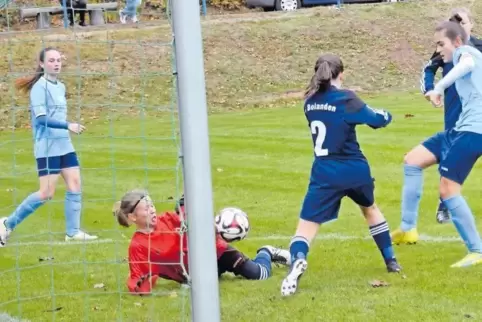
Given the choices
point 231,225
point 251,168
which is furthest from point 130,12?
point 251,168

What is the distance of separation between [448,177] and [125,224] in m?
2.41

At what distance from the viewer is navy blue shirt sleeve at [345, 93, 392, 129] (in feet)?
24.4

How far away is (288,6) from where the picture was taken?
31406mm

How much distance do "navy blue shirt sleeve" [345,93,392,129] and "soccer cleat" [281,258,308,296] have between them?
3.45 ft

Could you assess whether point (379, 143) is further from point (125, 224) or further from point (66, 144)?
point (125, 224)

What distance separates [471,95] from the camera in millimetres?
8008

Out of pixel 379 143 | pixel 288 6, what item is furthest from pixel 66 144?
pixel 288 6

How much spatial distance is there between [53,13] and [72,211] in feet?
5.97

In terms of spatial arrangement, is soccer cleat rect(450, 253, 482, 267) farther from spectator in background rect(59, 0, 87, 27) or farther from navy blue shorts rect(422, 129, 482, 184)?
spectator in background rect(59, 0, 87, 27)

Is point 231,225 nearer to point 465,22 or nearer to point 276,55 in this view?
point 465,22

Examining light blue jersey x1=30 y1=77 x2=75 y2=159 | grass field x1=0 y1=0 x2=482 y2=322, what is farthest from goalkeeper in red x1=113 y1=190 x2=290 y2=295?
light blue jersey x1=30 y1=77 x2=75 y2=159

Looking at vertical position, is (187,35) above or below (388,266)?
above

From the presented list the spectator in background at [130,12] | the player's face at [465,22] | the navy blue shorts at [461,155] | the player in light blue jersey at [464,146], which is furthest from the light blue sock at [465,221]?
the spectator in background at [130,12]

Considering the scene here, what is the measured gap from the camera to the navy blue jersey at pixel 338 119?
7477mm
